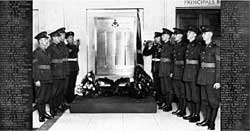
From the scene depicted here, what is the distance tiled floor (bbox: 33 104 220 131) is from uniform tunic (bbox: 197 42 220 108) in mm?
468

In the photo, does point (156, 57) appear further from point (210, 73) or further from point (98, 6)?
point (210, 73)

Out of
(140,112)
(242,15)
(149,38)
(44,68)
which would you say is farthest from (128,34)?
(242,15)

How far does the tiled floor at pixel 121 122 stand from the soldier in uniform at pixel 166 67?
45 centimetres

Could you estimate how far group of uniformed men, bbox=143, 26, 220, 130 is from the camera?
5.38 meters

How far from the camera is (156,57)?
7875mm

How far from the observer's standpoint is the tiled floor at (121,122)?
5.77 metres

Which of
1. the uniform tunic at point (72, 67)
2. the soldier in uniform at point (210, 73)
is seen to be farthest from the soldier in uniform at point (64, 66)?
the soldier in uniform at point (210, 73)

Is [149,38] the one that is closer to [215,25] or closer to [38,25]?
[215,25]

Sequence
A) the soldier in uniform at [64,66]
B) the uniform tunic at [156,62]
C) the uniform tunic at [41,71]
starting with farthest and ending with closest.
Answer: the uniform tunic at [156,62] < the soldier in uniform at [64,66] < the uniform tunic at [41,71]

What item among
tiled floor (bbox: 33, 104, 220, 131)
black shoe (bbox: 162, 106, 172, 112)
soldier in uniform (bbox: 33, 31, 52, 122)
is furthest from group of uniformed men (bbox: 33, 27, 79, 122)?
black shoe (bbox: 162, 106, 172, 112)

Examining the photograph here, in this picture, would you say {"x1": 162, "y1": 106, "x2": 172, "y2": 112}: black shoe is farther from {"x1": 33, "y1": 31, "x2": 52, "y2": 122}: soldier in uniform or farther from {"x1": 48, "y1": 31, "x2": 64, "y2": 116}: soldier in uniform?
{"x1": 33, "y1": 31, "x2": 52, "y2": 122}: soldier in uniform

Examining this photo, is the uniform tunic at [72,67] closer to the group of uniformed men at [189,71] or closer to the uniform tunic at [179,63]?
the group of uniformed men at [189,71]

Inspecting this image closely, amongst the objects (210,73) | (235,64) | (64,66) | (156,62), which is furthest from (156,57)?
(235,64)

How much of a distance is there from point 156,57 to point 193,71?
Result: 1.97 m
